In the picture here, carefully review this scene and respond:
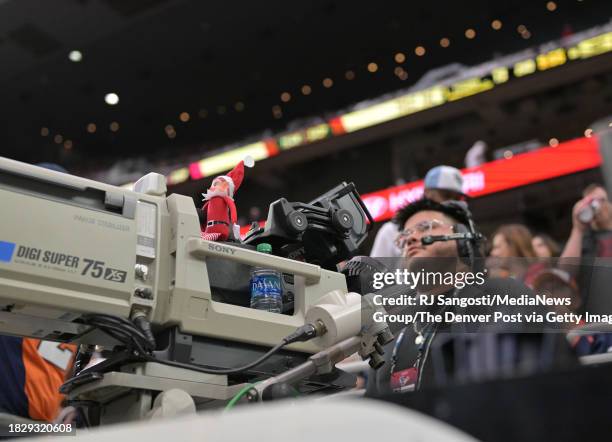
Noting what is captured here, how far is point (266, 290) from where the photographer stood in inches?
53.3

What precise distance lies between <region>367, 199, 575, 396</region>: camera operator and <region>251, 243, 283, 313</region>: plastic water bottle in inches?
9.3

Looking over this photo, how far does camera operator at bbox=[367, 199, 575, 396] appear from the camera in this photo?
30.0 inches

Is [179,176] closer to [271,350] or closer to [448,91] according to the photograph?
[448,91]

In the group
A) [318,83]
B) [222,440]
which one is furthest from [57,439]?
[318,83]

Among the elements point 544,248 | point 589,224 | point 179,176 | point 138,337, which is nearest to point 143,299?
point 138,337

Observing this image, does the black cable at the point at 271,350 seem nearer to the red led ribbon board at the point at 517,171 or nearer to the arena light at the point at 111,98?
the red led ribbon board at the point at 517,171

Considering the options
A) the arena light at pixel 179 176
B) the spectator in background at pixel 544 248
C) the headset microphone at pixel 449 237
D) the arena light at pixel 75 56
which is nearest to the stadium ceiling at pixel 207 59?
the arena light at pixel 75 56

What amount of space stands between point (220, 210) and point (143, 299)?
0.35 meters

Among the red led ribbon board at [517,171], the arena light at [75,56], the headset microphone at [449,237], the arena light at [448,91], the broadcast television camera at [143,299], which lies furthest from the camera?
the arena light at [75,56]

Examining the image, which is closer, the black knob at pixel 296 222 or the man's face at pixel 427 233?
the black knob at pixel 296 222

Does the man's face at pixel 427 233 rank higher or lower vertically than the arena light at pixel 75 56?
lower

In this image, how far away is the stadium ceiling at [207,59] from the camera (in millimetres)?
6629

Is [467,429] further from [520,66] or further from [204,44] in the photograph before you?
[204,44]

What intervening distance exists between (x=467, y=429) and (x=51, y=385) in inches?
69.6
